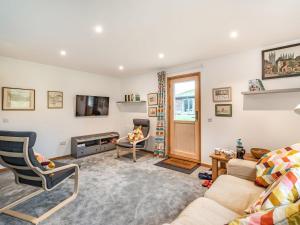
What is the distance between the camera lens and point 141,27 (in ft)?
Result: 7.47

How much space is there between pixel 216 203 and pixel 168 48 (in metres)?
2.62

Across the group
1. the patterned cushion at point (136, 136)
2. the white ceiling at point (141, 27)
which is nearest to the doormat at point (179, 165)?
the patterned cushion at point (136, 136)

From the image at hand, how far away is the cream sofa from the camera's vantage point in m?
1.24

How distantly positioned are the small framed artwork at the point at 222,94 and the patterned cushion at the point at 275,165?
1.76m

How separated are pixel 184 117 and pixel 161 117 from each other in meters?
0.63

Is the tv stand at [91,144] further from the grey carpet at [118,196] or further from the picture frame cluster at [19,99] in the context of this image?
the picture frame cluster at [19,99]

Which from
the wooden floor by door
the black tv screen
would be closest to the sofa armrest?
the wooden floor by door

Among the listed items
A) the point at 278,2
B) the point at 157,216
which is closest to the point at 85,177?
the point at 157,216

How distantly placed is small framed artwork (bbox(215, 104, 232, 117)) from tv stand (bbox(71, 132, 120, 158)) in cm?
322

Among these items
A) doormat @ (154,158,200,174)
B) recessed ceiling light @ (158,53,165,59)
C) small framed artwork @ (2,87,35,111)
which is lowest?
doormat @ (154,158,200,174)

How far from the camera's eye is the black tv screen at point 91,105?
15.4 ft

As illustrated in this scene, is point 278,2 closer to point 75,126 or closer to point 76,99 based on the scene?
point 76,99

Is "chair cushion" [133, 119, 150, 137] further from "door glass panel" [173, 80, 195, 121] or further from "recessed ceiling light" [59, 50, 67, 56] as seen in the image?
"recessed ceiling light" [59, 50, 67, 56]

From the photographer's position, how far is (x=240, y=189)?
1.71m
